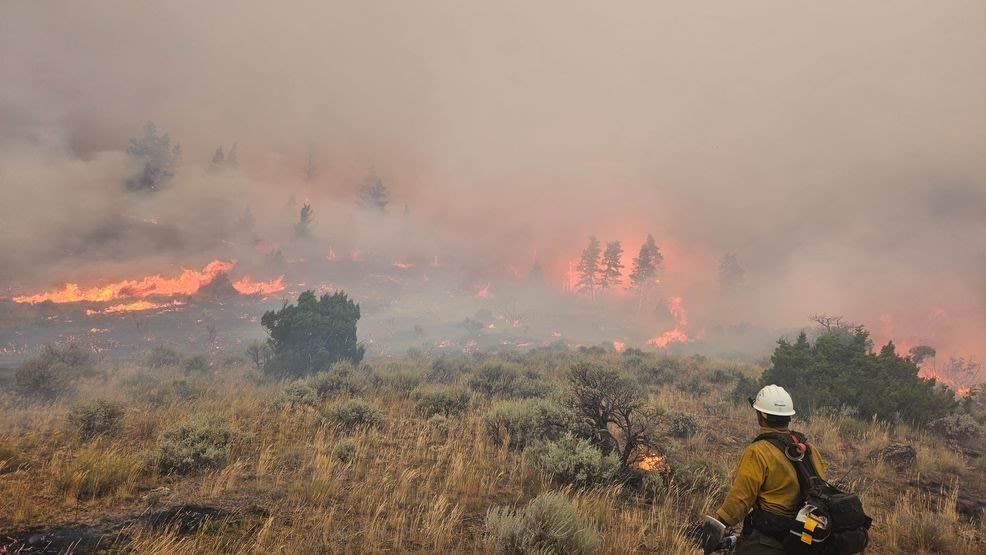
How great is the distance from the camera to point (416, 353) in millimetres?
40000

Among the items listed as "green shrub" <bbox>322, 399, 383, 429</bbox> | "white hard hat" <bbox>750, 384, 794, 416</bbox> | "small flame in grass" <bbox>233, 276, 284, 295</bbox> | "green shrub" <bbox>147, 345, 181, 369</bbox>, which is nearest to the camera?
"white hard hat" <bbox>750, 384, 794, 416</bbox>

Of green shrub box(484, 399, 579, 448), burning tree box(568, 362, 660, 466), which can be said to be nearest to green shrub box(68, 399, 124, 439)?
green shrub box(484, 399, 579, 448)

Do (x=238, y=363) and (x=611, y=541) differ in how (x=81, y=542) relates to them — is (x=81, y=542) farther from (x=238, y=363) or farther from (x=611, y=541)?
(x=238, y=363)

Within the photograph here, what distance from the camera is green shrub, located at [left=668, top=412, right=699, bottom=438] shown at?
35.8 feet

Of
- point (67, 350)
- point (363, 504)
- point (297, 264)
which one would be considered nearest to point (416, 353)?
point (67, 350)

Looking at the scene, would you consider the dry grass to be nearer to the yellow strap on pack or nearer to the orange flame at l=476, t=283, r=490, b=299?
the yellow strap on pack

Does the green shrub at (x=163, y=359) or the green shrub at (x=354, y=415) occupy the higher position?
the green shrub at (x=354, y=415)

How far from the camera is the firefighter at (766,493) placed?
3.51 meters

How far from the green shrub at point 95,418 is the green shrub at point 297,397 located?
358 cm

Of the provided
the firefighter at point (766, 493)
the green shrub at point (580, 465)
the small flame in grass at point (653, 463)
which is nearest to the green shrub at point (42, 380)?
the green shrub at point (580, 465)

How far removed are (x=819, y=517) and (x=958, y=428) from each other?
14479 mm

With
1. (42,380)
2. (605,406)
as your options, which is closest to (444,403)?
(605,406)

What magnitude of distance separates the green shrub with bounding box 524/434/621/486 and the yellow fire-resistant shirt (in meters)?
3.32

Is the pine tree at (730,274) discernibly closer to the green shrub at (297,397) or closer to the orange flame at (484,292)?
the orange flame at (484,292)
